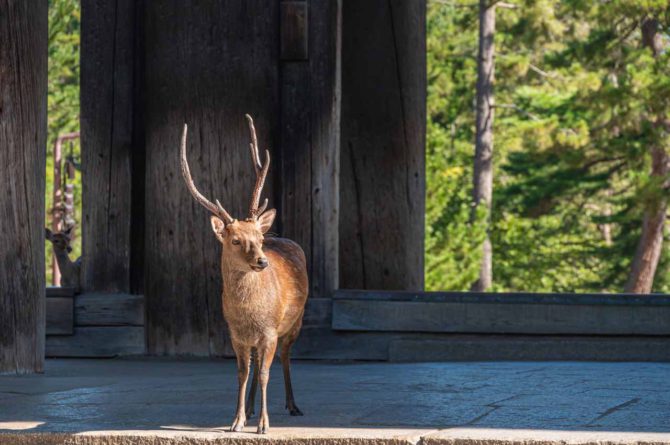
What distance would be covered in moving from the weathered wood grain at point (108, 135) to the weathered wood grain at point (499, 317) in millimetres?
1701

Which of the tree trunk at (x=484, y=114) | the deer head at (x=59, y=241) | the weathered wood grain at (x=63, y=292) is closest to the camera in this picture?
the weathered wood grain at (x=63, y=292)

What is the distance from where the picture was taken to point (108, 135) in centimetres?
932

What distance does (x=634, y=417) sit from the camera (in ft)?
18.9

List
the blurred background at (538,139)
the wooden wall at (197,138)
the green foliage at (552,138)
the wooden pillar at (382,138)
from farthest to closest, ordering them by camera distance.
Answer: the blurred background at (538,139) → the green foliage at (552,138) → the wooden pillar at (382,138) → the wooden wall at (197,138)

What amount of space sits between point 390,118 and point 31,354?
3270 millimetres

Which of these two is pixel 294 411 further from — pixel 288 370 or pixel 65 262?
pixel 65 262

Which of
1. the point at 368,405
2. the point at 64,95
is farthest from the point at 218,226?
the point at 64,95

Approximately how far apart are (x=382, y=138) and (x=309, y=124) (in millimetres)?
855

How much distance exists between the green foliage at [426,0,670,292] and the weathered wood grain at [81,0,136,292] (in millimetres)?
15991

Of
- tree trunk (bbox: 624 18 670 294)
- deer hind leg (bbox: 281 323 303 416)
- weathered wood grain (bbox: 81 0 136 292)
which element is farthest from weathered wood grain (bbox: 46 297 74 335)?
tree trunk (bbox: 624 18 670 294)

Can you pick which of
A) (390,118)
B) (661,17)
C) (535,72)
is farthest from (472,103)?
(390,118)

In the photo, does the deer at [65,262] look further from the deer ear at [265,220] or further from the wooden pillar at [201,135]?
the deer ear at [265,220]

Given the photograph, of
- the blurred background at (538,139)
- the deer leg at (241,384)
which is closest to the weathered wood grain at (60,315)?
the deer leg at (241,384)

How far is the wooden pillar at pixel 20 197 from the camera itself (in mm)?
8227
